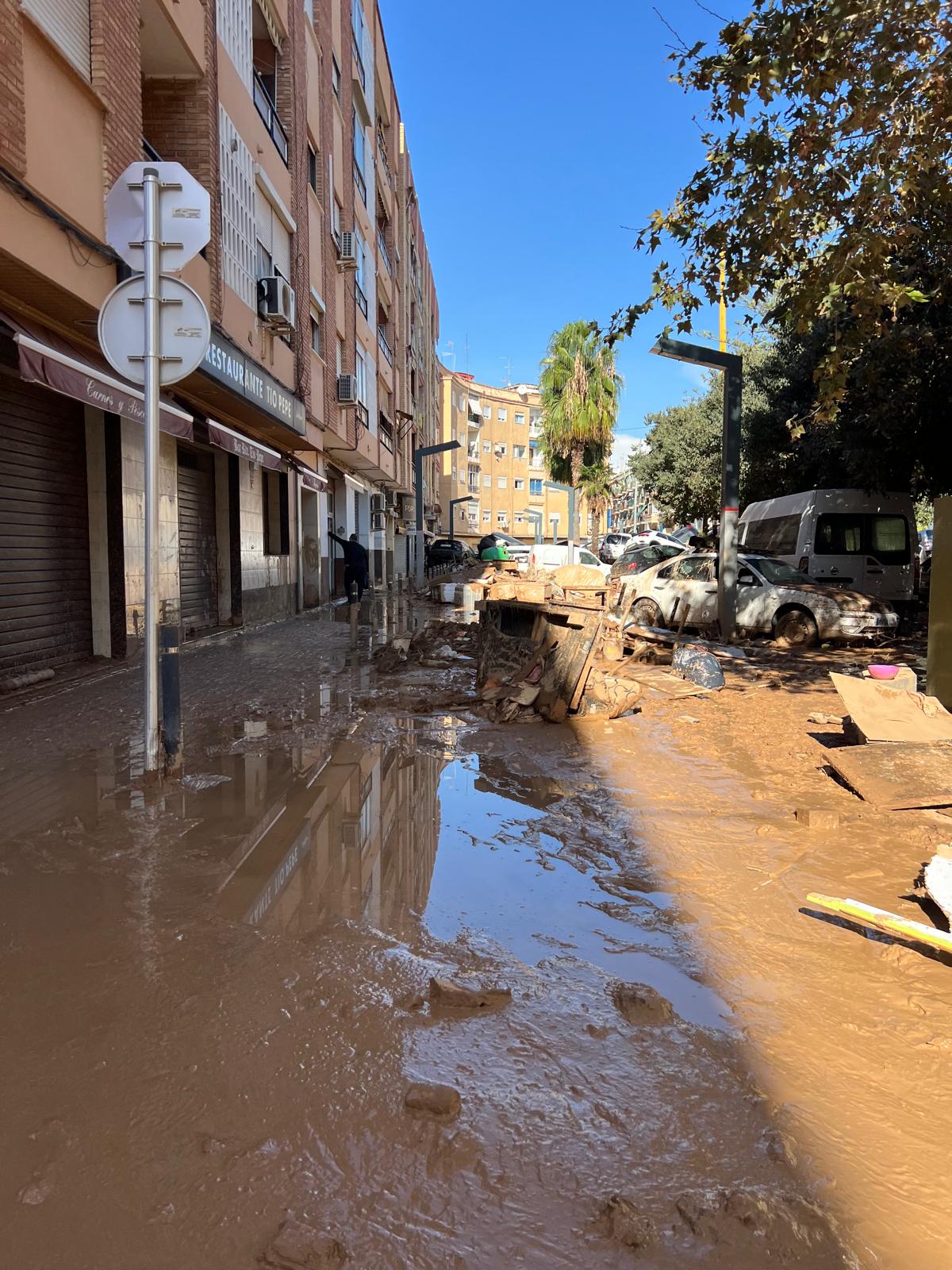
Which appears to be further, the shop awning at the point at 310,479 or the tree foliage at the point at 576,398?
the tree foliage at the point at 576,398

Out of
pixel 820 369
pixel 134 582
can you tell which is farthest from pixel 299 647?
pixel 820 369

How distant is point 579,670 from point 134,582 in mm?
5815

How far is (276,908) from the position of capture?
337 centimetres

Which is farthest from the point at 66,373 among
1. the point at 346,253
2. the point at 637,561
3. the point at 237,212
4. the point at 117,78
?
the point at 346,253

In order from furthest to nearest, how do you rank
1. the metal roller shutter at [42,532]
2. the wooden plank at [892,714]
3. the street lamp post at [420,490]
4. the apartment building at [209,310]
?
the street lamp post at [420,490] → the metal roller shutter at [42,532] → the apartment building at [209,310] → the wooden plank at [892,714]

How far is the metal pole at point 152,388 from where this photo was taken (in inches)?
184

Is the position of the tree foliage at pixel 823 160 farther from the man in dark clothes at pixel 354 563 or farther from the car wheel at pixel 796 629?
→ the man in dark clothes at pixel 354 563

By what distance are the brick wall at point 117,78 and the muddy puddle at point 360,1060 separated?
6.85 m

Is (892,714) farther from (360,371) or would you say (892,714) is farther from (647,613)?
(360,371)

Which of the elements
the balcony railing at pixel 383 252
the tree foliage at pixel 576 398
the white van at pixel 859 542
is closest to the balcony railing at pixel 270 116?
the white van at pixel 859 542

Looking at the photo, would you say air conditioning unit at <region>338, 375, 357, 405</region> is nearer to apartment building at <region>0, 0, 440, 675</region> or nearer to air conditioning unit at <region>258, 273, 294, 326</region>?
apartment building at <region>0, 0, 440, 675</region>

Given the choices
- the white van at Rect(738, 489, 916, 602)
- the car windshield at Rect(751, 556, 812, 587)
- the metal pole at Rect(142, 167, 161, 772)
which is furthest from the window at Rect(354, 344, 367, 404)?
the metal pole at Rect(142, 167, 161, 772)

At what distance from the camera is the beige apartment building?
274ft

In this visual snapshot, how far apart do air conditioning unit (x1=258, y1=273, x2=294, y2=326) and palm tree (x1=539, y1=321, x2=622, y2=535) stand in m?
29.5
